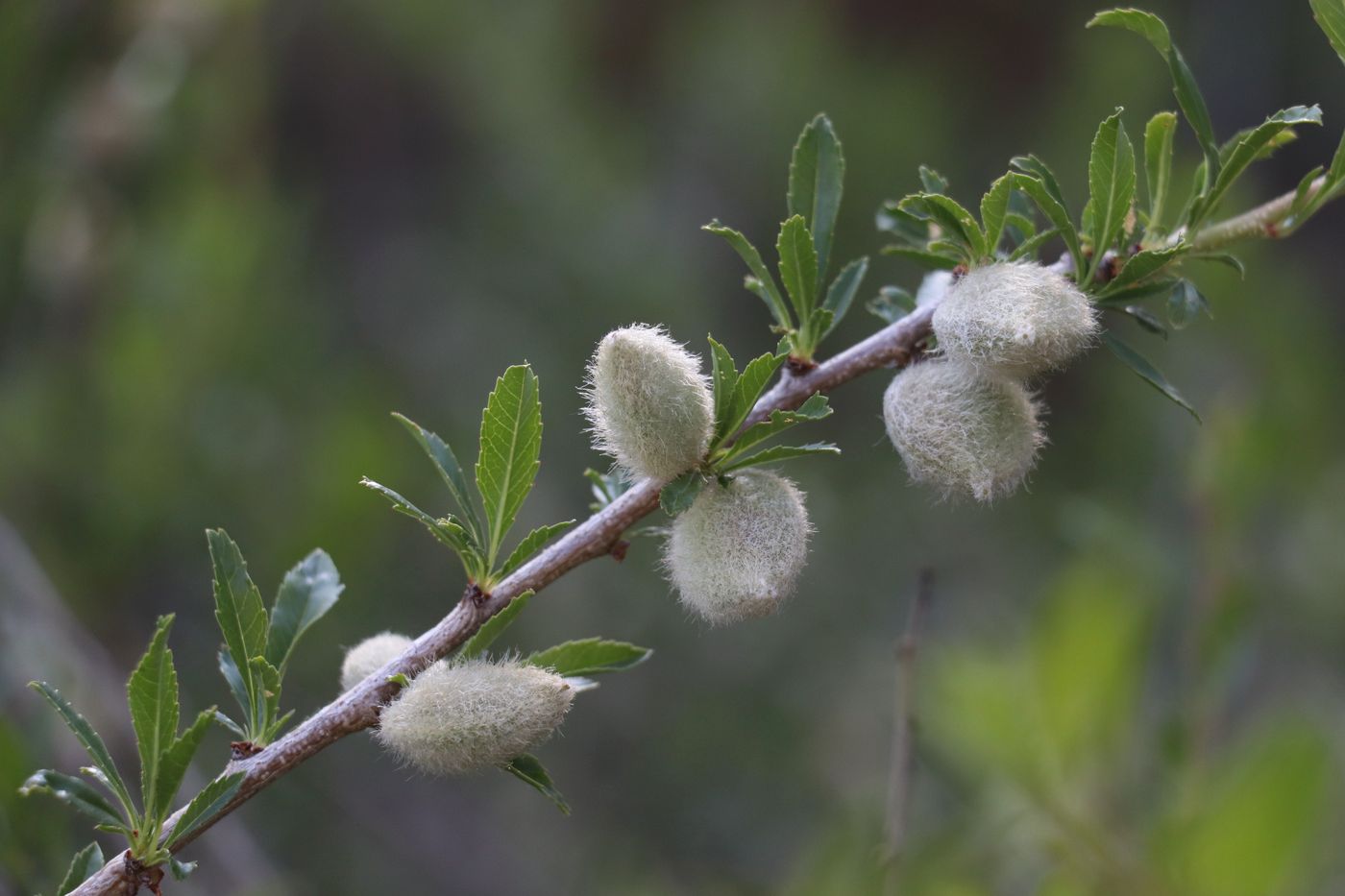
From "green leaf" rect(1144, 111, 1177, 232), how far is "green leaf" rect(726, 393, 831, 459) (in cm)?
46

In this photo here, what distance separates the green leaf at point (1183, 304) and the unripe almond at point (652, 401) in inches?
19.9

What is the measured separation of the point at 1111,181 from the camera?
118cm

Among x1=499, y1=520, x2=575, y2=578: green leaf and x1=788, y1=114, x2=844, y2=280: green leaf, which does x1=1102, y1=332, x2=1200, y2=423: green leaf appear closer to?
x1=788, y1=114, x2=844, y2=280: green leaf

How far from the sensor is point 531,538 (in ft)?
3.90

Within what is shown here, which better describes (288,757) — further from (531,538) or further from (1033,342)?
(1033,342)

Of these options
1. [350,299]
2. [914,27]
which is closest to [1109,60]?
[914,27]

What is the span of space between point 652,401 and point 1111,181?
20.9 inches

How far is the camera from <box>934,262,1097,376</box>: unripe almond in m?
1.12

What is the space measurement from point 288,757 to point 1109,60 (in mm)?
4473

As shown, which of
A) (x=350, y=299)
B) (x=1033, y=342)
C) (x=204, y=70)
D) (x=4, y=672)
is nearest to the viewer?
(x=1033, y=342)

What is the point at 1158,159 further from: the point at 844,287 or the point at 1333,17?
the point at 844,287

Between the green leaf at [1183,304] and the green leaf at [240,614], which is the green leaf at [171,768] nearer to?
the green leaf at [240,614]

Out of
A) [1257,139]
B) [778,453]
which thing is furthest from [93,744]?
[1257,139]

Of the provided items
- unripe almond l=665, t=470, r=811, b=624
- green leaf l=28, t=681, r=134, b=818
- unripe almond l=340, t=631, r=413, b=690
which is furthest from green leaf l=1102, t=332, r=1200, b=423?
green leaf l=28, t=681, r=134, b=818
